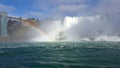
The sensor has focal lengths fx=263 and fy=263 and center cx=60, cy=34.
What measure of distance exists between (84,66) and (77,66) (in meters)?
0.99

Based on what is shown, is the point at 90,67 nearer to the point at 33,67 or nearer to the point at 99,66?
the point at 99,66

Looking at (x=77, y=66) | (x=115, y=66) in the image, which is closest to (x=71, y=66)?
(x=77, y=66)

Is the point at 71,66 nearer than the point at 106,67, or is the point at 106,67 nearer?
the point at 106,67

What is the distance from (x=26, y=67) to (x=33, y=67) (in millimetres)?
1027

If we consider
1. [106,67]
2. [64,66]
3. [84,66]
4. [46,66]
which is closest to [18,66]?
[46,66]

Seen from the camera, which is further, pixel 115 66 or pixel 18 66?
pixel 18 66

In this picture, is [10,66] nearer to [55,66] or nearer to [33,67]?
[33,67]

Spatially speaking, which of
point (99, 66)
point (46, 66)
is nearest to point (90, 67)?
point (99, 66)

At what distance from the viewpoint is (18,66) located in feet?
122

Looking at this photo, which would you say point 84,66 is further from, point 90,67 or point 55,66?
point 55,66

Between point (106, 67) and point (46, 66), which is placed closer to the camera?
point (106, 67)

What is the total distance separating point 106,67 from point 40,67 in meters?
9.05

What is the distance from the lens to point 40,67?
36.6 m

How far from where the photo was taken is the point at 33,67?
3656cm
